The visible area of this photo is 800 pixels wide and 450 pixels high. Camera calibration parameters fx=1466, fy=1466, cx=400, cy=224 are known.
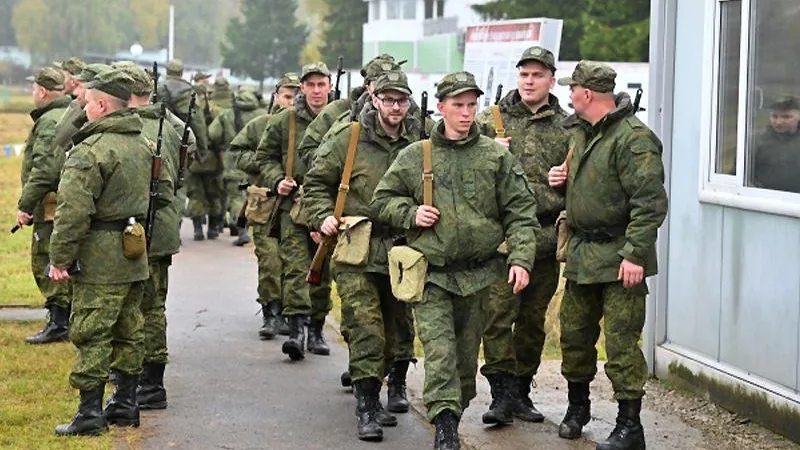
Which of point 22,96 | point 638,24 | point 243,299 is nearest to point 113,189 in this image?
point 243,299

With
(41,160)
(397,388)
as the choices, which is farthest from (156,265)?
(397,388)

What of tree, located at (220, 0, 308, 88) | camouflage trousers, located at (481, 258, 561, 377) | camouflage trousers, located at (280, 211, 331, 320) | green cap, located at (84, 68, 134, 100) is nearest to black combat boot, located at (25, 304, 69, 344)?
camouflage trousers, located at (280, 211, 331, 320)

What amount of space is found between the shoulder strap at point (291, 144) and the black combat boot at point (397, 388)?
2601 mm

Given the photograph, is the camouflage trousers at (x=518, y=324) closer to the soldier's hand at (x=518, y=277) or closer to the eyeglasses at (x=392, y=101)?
the soldier's hand at (x=518, y=277)

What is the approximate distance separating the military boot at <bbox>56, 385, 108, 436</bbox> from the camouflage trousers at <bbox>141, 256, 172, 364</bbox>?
0.81m

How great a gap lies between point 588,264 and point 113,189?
8.81 ft

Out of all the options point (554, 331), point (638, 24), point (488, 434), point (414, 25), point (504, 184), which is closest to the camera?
point (504, 184)

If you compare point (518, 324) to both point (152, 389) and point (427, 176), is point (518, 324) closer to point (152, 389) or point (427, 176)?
point (427, 176)

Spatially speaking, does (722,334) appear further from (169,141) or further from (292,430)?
(169,141)

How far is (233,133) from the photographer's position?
1917cm

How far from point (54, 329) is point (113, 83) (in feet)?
12.9

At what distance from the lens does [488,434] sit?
28.3ft

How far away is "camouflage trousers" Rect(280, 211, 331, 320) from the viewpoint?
1109cm

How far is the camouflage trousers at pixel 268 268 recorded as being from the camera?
488 inches
